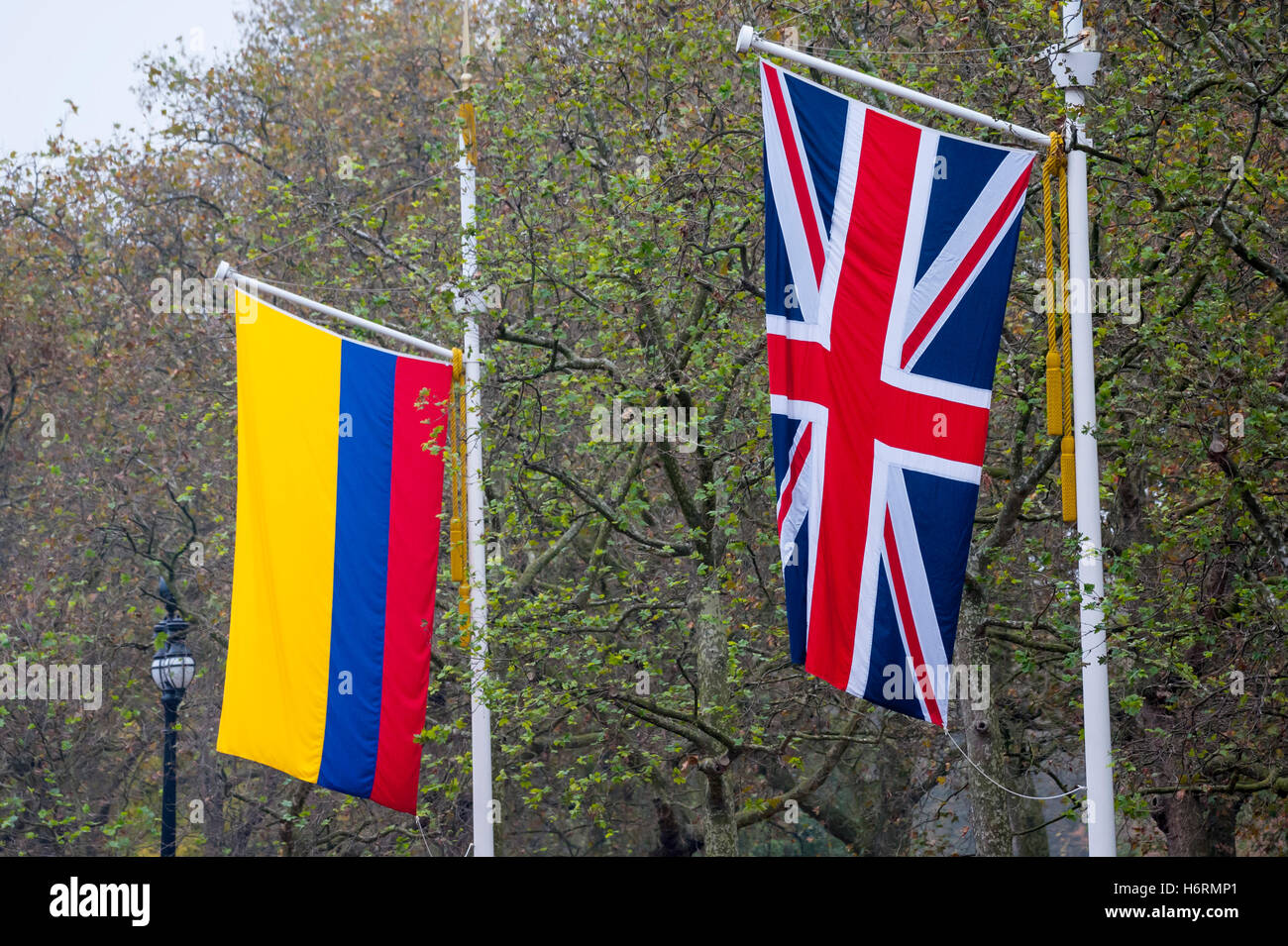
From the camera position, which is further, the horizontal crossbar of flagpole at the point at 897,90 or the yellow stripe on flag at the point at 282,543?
the yellow stripe on flag at the point at 282,543

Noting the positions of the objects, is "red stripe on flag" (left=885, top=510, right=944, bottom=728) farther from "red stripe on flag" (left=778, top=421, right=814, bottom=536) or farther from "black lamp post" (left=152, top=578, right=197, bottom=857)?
"black lamp post" (left=152, top=578, right=197, bottom=857)

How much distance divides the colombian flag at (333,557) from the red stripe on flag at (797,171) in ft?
16.7

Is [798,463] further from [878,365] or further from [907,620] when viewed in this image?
[907,620]

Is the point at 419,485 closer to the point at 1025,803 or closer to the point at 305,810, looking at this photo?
the point at 305,810

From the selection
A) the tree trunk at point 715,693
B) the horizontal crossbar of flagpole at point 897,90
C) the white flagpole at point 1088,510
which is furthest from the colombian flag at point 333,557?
the white flagpole at point 1088,510

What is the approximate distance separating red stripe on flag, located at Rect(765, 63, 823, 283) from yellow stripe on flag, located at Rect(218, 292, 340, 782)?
17.9 feet

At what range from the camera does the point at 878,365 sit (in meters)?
7.98

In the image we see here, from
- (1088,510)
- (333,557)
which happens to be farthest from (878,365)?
(333,557)

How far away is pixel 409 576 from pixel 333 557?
670 mm

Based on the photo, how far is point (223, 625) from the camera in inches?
789

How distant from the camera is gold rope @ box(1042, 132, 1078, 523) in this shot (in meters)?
8.66

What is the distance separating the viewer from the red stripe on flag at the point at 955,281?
8023mm

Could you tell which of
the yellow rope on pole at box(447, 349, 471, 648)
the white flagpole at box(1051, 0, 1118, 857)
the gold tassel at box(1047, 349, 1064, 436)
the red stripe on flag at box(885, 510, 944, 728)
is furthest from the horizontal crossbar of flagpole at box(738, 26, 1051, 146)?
the yellow rope on pole at box(447, 349, 471, 648)

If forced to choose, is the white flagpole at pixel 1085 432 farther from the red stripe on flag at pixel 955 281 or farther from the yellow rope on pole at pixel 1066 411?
the red stripe on flag at pixel 955 281
